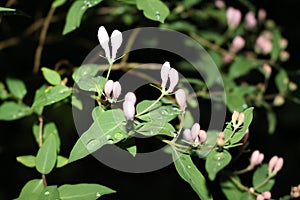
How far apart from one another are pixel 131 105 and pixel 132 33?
2.21 feet

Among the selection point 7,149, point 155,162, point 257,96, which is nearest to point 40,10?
point 7,149

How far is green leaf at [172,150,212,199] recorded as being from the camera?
0.75m

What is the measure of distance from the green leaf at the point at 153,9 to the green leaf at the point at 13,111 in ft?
1.18

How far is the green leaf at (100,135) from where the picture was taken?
74 cm

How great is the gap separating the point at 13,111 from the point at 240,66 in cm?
74

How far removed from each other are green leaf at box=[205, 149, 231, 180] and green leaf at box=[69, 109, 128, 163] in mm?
151

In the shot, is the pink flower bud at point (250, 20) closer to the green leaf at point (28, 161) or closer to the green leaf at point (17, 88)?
the green leaf at point (17, 88)

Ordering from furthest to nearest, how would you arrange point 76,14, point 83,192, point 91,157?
point 91,157 → point 76,14 → point 83,192

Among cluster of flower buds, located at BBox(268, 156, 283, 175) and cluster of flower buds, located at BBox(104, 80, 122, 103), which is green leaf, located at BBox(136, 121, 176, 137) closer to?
cluster of flower buds, located at BBox(104, 80, 122, 103)

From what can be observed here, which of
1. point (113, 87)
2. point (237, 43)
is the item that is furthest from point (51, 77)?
point (237, 43)

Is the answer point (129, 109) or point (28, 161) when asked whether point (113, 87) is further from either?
point (28, 161)

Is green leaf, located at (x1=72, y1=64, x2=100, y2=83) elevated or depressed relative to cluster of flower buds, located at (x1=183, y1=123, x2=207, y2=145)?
elevated

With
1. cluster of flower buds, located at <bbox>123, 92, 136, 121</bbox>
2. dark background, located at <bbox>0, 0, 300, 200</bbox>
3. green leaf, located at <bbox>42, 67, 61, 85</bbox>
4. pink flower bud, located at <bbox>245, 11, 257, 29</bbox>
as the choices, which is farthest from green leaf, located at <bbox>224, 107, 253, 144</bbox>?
dark background, located at <bbox>0, 0, 300, 200</bbox>

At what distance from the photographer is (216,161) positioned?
0.78 meters
